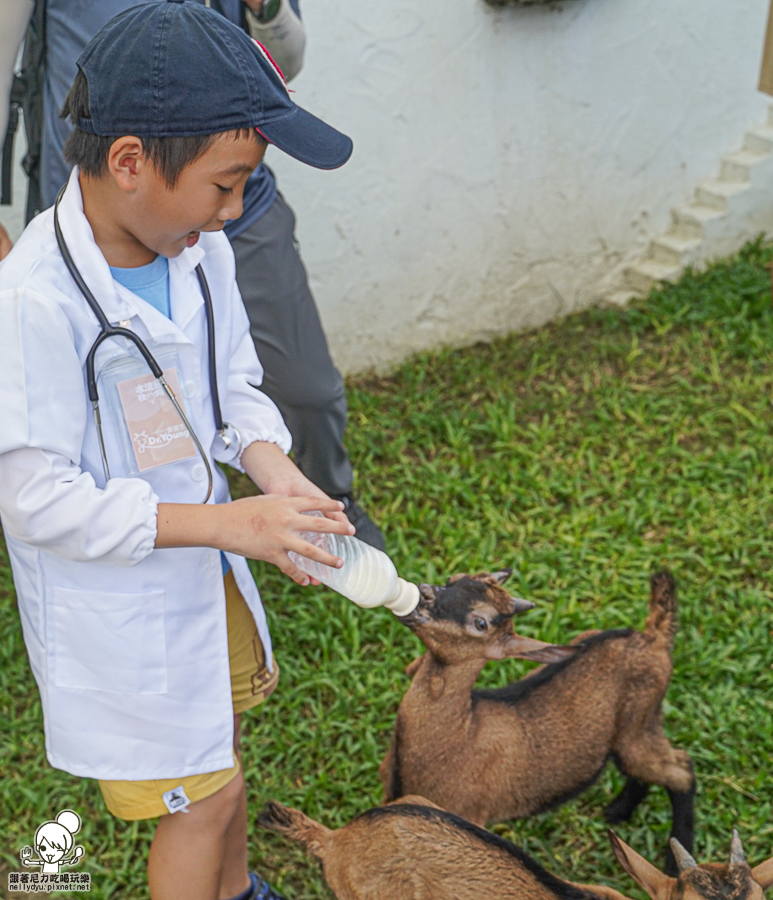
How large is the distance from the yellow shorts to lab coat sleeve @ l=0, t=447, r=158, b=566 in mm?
505

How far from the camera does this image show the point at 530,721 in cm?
235

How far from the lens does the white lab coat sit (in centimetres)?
163

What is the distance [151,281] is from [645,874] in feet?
4.92

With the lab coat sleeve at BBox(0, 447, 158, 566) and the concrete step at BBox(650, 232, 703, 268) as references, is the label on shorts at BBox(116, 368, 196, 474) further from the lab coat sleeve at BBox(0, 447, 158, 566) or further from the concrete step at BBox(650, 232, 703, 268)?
the concrete step at BBox(650, 232, 703, 268)

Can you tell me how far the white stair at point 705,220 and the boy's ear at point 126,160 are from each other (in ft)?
13.1

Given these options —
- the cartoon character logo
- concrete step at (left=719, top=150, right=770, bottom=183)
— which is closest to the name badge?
the cartoon character logo

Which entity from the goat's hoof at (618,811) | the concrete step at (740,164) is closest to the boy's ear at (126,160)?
the goat's hoof at (618,811)

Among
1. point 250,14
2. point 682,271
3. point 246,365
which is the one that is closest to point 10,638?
point 246,365

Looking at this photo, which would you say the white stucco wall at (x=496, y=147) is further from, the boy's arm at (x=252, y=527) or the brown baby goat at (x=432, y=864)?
the brown baby goat at (x=432, y=864)

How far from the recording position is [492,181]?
4.74 metres

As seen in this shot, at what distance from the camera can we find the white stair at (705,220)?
5242mm

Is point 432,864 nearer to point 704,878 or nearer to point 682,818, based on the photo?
point 704,878

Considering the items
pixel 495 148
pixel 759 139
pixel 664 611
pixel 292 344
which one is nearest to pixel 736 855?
pixel 664 611

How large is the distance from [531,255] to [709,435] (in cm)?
141
